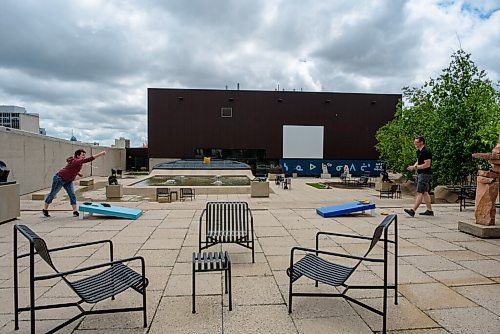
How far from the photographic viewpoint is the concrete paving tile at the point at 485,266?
447cm

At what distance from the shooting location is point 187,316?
3.27 meters

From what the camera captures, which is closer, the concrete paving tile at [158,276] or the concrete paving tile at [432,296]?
the concrete paving tile at [432,296]

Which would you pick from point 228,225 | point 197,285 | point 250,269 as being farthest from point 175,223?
point 197,285

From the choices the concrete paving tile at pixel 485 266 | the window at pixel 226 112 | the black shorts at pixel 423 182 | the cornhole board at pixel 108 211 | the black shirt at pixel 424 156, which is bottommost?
the concrete paving tile at pixel 485 266

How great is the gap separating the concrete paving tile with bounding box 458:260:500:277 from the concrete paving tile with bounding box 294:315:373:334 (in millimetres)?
2369

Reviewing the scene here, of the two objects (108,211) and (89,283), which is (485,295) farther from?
(108,211)

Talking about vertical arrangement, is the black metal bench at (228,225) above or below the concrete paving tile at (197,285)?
above

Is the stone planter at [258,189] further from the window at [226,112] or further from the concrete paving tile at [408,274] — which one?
the window at [226,112]

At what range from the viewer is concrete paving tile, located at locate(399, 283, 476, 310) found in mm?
3523

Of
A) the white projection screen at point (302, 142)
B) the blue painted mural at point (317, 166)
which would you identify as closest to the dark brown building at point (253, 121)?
the white projection screen at point (302, 142)

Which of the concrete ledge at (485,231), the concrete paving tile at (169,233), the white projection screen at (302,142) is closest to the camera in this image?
the concrete ledge at (485,231)

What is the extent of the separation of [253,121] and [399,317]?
3354 cm

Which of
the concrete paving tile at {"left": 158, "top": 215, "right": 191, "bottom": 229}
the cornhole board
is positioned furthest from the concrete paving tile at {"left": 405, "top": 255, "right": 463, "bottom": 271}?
the cornhole board

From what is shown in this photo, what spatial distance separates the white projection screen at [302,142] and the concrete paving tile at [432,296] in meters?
32.5
